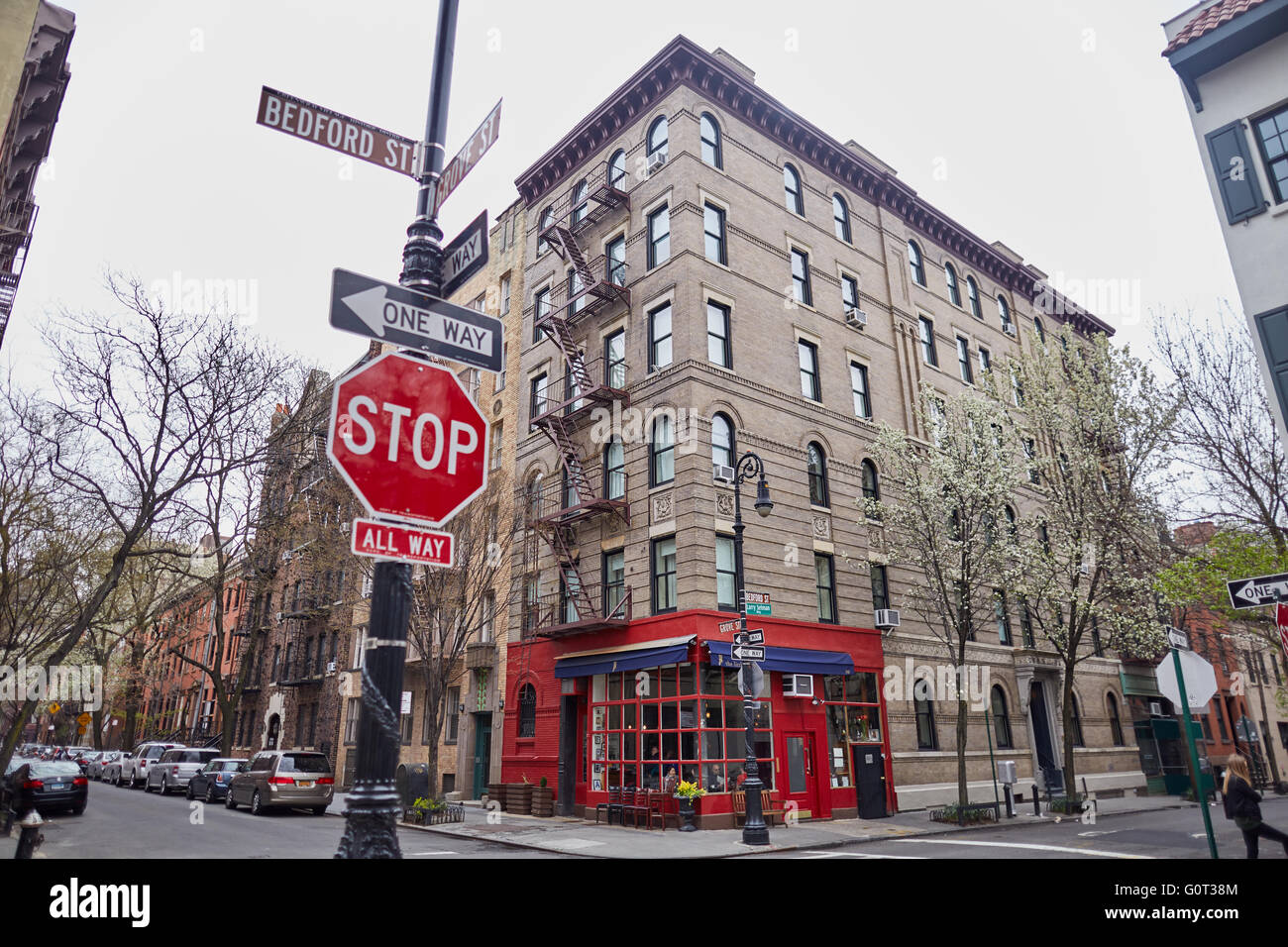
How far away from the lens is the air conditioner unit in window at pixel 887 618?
2431cm

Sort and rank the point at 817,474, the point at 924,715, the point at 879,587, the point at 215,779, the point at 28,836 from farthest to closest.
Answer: the point at 215,779, the point at 879,587, the point at 924,715, the point at 817,474, the point at 28,836

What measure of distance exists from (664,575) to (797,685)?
4660 mm

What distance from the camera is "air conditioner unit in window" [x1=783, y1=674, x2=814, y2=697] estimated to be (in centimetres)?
2101

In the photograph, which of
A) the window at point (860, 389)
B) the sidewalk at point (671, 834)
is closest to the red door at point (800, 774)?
the sidewalk at point (671, 834)

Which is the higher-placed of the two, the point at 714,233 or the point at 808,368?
the point at 714,233

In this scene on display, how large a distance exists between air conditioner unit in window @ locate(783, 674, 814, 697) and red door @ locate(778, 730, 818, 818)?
1.05m

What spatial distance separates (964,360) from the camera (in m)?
32.4

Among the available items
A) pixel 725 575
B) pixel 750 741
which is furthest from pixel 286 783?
pixel 750 741

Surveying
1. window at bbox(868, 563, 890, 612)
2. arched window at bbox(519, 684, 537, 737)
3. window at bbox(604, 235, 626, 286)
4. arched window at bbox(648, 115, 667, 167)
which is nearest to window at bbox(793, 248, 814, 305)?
arched window at bbox(648, 115, 667, 167)

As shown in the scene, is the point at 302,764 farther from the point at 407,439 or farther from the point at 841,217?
the point at 841,217

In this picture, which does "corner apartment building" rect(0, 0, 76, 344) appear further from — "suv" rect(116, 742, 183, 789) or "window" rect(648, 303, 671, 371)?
"suv" rect(116, 742, 183, 789)

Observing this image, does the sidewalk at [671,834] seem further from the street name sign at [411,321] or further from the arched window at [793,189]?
the arched window at [793,189]

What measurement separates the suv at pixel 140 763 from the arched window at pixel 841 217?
3413 cm

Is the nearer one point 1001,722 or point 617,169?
point 617,169
